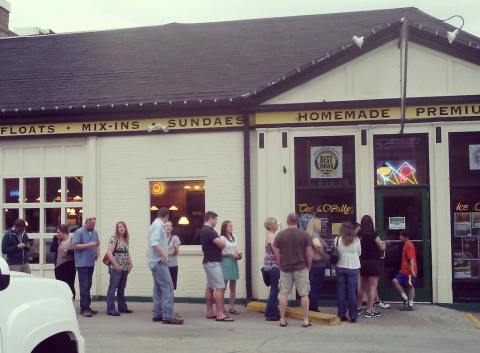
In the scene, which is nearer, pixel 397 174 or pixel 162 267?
pixel 162 267

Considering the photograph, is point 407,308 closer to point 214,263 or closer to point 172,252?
point 214,263

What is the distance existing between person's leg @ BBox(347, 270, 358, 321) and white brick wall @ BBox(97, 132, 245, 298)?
290 centimetres

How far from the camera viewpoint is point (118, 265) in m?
11.9

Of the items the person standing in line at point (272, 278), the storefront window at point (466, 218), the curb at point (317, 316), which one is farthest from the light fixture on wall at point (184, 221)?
the storefront window at point (466, 218)

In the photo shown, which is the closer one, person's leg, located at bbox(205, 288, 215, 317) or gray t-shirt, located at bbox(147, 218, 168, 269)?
gray t-shirt, located at bbox(147, 218, 168, 269)

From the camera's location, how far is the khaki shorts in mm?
10742

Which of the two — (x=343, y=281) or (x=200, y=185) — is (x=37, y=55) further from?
(x=343, y=281)

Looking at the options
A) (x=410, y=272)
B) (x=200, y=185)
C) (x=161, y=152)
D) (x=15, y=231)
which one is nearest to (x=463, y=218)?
(x=410, y=272)

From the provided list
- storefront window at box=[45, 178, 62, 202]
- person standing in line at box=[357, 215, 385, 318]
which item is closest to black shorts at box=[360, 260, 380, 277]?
person standing in line at box=[357, 215, 385, 318]

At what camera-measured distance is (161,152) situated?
14055 millimetres

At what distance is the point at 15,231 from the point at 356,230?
6.18m

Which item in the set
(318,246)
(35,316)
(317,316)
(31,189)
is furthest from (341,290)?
(31,189)

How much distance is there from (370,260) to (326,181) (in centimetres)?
208

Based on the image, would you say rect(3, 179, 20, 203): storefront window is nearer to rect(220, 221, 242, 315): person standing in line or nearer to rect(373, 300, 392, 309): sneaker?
rect(220, 221, 242, 315): person standing in line
